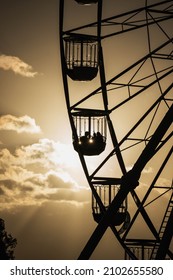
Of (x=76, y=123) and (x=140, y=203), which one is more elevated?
(x=76, y=123)

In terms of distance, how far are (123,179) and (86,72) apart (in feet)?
9.52

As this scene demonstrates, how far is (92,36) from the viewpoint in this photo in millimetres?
25312

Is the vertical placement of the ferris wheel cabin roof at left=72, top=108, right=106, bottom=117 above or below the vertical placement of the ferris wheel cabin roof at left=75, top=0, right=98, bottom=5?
below

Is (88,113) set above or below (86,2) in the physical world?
below

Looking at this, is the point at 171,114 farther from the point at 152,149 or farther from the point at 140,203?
the point at 140,203

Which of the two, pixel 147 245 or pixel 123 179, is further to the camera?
pixel 147 245

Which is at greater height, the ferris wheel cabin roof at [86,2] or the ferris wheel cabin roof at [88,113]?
the ferris wheel cabin roof at [86,2]
